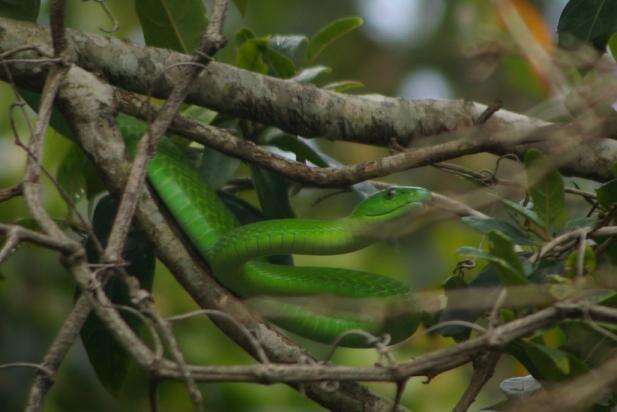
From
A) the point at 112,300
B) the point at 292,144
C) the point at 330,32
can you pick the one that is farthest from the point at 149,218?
the point at 330,32

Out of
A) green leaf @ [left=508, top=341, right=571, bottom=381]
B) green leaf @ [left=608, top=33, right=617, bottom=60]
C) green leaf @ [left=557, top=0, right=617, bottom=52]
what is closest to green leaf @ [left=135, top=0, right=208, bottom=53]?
green leaf @ [left=557, top=0, right=617, bottom=52]

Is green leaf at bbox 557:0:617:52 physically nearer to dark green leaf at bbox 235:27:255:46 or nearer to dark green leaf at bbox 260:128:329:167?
dark green leaf at bbox 260:128:329:167

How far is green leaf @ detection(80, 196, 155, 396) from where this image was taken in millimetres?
2824

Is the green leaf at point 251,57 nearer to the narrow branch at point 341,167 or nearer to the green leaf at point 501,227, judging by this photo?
the narrow branch at point 341,167

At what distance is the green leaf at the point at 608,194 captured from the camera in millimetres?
2340

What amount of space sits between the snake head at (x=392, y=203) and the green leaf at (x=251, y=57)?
1.73 feet

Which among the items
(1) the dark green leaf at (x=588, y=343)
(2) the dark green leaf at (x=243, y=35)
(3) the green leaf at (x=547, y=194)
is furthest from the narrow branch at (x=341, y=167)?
(2) the dark green leaf at (x=243, y=35)

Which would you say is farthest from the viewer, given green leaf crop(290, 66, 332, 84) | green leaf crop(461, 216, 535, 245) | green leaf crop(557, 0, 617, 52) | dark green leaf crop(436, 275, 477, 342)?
green leaf crop(290, 66, 332, 84)

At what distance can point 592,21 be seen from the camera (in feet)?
8.93

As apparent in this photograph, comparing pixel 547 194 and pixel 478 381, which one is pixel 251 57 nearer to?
pixel 547 194

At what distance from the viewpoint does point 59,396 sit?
4023mm

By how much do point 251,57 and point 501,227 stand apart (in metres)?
1.08

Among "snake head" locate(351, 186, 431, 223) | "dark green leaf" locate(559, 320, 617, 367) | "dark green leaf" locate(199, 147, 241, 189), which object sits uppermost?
"dark green leaf" locate(199, 147, 241, 189)

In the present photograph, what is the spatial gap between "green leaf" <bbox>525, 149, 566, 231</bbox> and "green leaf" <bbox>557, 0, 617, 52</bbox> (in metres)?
0.54
